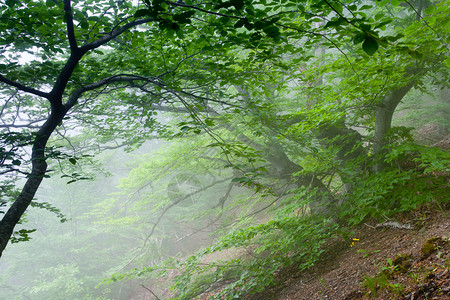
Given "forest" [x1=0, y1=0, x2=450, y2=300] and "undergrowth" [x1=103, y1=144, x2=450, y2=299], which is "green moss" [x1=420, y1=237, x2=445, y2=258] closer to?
"undergrowth" [x1=103, y1=144, x2=450, y2=299]

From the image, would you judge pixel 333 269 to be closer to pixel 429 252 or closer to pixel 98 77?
pixel 429 252

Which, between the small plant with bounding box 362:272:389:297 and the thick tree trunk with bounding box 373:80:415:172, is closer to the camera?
the small plant with bounding box 362:272:389:297

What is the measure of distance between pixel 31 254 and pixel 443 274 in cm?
2434

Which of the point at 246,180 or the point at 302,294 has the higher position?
the point at 246,180

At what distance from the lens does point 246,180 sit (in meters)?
1.90

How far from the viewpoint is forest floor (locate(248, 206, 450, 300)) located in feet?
6.21

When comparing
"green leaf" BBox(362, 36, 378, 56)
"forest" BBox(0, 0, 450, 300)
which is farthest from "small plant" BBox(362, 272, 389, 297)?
"green leaf" BBox(362, 36, 378, 56)

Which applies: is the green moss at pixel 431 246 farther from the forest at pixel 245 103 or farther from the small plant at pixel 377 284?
the forest at pixel 245 103

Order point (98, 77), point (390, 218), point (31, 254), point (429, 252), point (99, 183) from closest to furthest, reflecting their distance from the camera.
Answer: point (429, 252) < point (98, 77) < point (390, 218) < point (31, 254) < point (99, 183)

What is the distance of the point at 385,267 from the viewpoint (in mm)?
2334

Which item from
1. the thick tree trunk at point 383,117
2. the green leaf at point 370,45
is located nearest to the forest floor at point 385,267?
the thick tree trunk at point 383,117

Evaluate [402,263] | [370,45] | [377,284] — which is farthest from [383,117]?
[370,45]

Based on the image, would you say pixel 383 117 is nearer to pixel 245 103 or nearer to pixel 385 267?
pixel 245 103

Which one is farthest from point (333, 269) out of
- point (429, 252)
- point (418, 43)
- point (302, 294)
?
point (418, 43)
